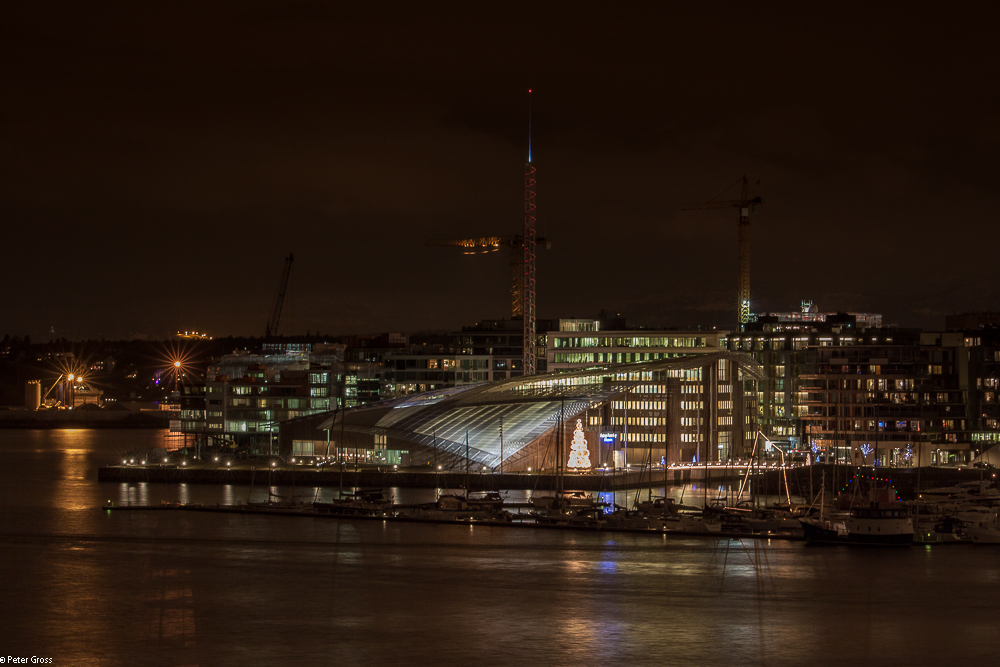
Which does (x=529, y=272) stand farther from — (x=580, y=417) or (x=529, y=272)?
(x=580, y=417)

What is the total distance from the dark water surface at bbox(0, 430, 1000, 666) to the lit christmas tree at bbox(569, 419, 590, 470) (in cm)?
1605

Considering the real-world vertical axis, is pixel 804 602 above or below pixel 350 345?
below

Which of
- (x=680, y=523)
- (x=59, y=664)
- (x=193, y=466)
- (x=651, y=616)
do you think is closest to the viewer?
(x=59, y=664)

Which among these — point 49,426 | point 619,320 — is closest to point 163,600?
point 619,320

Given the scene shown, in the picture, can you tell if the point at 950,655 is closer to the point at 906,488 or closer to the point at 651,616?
the point at 651,616

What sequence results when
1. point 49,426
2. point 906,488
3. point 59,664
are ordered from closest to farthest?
point 59,664, point 906,488, point 49,426

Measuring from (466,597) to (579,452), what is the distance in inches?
1226

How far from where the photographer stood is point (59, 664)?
1062 inches

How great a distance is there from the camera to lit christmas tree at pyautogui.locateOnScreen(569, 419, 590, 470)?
213ft

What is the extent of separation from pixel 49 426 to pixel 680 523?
141 metres

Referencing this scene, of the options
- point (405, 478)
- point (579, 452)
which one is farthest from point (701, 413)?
point (405, 478)

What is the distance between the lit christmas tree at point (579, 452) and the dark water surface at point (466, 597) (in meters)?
16.0

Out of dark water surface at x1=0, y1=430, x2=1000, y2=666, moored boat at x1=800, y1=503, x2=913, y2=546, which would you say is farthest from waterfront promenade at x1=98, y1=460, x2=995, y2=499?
moored boat at x1=800, y1=503, x2=913, y2=546

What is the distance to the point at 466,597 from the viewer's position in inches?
1353
